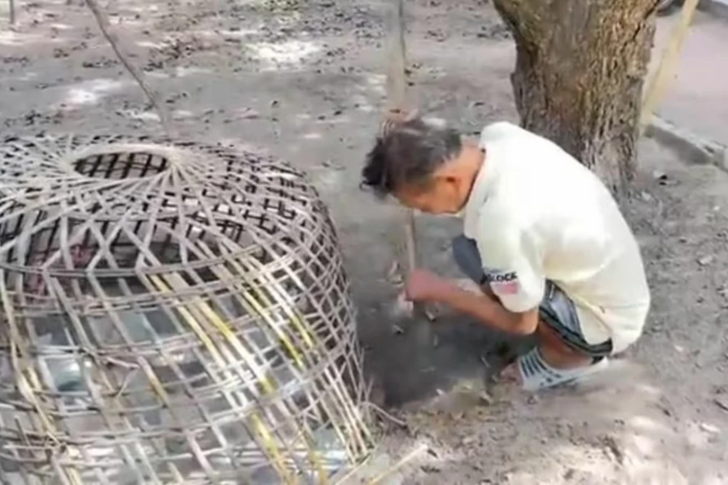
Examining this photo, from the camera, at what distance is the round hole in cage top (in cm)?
204

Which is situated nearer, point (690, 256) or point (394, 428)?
point (394, 428)

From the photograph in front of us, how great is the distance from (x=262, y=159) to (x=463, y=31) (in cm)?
399

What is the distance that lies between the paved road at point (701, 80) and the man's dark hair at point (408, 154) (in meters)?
2.47

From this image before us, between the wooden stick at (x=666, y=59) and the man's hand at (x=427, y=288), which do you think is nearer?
the man's hand at (x=427, y=288)

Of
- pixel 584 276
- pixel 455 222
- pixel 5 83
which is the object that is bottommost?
pixel 5 83

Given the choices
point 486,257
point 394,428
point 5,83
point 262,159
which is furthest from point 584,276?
point 5,83

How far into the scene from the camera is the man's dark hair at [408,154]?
7.40 ft

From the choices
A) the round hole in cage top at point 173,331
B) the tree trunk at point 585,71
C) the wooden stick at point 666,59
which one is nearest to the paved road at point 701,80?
the wooden stick at point 666,59

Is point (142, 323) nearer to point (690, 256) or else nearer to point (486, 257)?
point (486, 257)

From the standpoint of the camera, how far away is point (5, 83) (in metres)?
5.41

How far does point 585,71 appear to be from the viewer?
10.7ft

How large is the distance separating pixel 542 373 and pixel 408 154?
0.67m

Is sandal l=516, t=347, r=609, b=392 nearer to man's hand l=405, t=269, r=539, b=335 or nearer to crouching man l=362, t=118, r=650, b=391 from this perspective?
crouching man l=362, t=118, r=650, b=391

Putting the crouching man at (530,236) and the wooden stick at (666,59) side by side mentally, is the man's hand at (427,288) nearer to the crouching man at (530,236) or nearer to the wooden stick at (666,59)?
the crouching man at (530,236)
